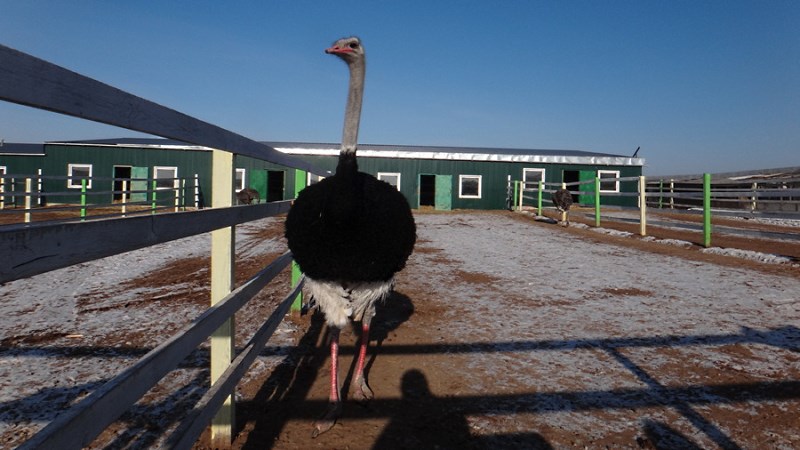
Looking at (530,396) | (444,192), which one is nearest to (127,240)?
(530,396)

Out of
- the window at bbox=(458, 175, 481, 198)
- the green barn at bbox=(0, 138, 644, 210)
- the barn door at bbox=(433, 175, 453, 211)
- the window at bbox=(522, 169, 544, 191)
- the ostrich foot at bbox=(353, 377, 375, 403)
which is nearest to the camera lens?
the ostrich foot at bbox=(353, 377, 375, 403)

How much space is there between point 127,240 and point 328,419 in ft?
5.98

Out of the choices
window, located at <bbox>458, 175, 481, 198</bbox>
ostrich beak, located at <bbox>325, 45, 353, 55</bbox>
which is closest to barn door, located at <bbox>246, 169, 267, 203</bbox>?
window, located at <bbox>458, 175, 481, 198</bbox>

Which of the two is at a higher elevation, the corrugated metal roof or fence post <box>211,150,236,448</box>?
the corrugated metal roof

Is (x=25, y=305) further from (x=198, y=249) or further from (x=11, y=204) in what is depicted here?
(x=11, y=204)

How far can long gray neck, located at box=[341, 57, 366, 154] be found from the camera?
311 centimetres

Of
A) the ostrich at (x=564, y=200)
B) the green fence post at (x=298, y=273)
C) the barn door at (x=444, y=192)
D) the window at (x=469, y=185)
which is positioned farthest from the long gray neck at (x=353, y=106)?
the window at (x=469, y=185)

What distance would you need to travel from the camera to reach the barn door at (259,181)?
22.0 metres

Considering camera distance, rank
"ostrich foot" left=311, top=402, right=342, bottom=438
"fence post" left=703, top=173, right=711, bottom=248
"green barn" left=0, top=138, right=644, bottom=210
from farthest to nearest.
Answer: "green barn" left=0, top=138, right=644, bottom=210 → "fence post" left=703, top=173, right=711, bottom=248 → "ostrich foot" left=311, top=402, right=342, bottom=438

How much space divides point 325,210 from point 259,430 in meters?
1.28

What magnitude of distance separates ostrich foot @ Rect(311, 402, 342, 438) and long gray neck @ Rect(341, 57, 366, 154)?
5.34ft

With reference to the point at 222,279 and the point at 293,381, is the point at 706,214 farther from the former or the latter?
the point at 222,279

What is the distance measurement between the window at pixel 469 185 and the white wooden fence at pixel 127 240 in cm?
2163

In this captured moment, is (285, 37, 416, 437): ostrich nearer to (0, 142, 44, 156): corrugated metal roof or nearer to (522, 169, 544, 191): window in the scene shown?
(522, 169, 544, 191): window
